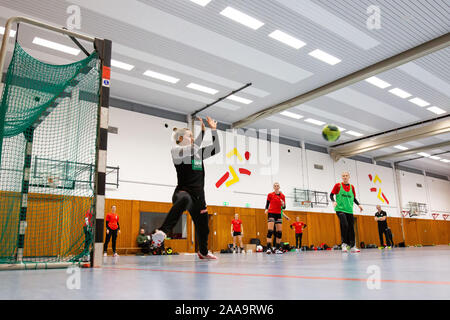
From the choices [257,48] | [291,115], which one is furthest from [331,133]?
[291,115]

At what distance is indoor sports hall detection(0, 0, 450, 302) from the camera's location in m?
4.69

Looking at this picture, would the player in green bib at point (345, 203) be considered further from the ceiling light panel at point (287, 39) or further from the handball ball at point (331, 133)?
the ceiling light panel at point (287, 39)

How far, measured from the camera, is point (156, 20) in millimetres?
11141

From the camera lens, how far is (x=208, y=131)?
19.9 meters

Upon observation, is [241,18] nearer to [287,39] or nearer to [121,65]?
[287,39]

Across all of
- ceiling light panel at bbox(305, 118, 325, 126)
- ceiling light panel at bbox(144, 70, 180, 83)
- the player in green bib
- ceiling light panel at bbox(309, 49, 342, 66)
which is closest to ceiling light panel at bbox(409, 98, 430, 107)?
ceiling light panel at bbox(305, 118, 325, 126)

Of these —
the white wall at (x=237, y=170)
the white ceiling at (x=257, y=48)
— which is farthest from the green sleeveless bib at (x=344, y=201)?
the white wall at (x=237, y=170)

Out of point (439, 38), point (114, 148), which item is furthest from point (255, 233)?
point (439, 38)

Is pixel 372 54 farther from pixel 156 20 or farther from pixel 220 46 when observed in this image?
pixel 156 20

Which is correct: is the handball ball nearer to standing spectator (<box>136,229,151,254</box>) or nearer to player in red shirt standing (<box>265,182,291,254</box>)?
player in red shirt standing (<box>265,182,291,254</box>)

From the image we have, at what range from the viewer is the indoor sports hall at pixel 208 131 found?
15.4ft

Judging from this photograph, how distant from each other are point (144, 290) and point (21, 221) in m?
4.62

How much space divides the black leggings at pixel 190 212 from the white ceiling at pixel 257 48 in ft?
23.5

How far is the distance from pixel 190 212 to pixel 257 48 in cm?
888
